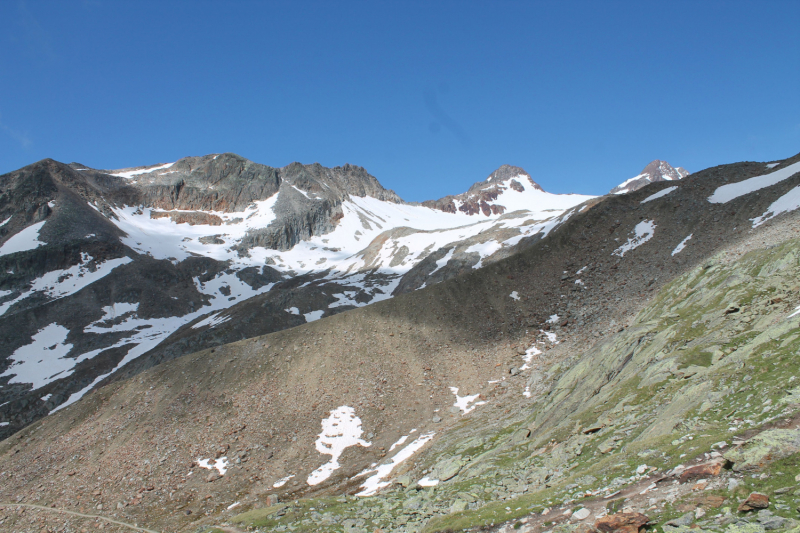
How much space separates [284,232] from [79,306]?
8938 centimetres

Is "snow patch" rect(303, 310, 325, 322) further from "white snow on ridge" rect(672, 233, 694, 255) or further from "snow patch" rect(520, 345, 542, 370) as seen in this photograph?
"white snow on ridge" rect(672, 233, 694, 255)

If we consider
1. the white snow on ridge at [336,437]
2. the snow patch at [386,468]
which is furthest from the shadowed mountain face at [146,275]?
the snow patch at [386,468]

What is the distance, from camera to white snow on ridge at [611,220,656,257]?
52.9 metres

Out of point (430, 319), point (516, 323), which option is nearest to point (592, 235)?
point (516, 323)

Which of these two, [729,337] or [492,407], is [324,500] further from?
[729,337]

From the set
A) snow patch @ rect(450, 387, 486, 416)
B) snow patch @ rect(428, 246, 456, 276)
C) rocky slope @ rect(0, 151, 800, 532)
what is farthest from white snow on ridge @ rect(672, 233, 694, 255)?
snow patch @ rect(428, 246, 456, 276)

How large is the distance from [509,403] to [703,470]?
70.3 feet

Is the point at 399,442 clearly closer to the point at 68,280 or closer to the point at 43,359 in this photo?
the point at 43,359

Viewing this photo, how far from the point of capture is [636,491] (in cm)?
1235

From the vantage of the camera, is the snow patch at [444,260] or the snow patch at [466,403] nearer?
the snow patch at [466,403]

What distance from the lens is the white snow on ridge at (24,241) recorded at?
5315 inches

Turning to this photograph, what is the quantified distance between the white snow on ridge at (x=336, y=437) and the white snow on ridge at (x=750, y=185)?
161 feet

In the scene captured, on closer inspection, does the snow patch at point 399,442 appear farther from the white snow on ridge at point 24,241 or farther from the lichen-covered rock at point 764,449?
the white snow on ridge at point 24,241

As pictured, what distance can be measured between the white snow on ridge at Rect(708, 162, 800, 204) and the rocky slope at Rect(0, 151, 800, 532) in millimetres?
321
